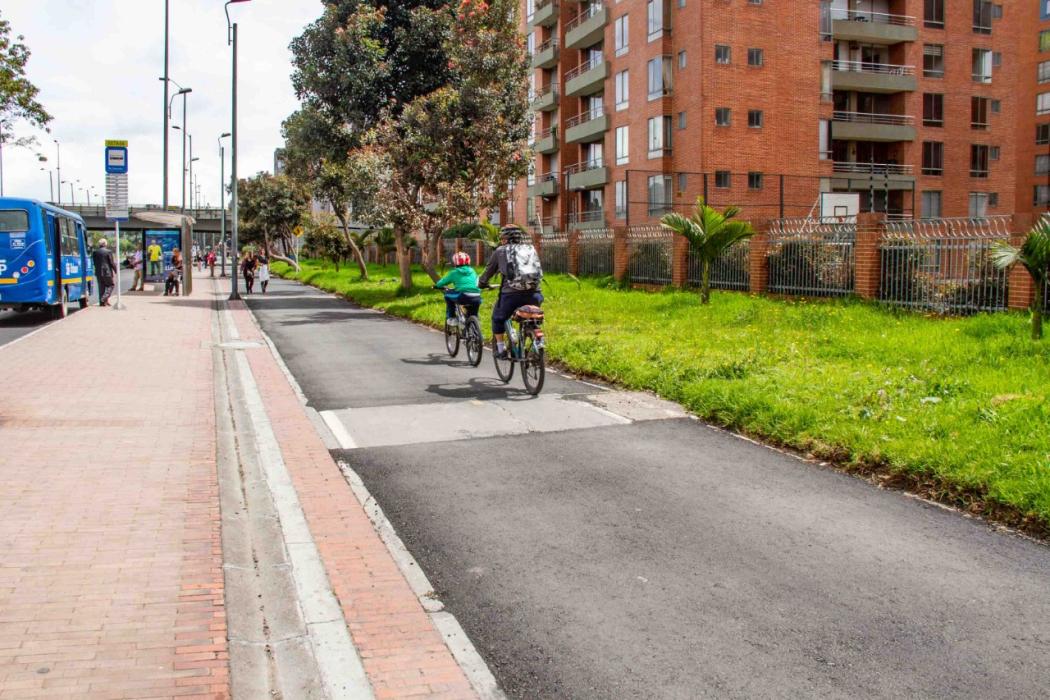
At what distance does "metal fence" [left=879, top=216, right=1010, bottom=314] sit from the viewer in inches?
606

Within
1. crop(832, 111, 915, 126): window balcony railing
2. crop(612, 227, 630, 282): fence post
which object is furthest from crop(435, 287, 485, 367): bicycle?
crop(832, 111, 915, 126): window balcony railing

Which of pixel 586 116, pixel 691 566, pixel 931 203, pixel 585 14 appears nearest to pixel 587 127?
pixel 586 116

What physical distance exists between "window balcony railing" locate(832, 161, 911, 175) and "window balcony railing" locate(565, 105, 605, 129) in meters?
11.7

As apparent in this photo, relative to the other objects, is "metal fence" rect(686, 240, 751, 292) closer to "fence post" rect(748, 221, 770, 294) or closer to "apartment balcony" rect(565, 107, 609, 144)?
"fence post" rect(748, 221, 770, 294)

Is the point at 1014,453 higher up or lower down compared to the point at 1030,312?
lower down

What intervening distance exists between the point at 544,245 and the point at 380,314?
980 cm

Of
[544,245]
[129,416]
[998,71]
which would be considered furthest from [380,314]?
[998,71]

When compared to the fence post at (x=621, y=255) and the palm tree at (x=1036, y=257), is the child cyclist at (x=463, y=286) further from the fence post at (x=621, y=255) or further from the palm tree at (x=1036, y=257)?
the fence post at (x=621, y=255)

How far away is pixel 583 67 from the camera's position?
51.2 meters

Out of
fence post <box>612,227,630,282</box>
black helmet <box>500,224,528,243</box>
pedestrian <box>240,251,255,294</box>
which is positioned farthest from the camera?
pedestrian <box>240,251,255,294</box>

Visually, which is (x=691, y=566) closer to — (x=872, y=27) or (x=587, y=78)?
(x=872, y=27)

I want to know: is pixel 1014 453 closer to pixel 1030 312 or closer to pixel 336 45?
pixel 1030 312

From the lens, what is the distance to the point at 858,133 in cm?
4488

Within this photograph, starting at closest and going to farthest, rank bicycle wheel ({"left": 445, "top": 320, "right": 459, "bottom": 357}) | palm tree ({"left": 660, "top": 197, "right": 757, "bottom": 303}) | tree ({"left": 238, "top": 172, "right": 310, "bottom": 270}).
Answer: bicycle wheel ({"left": 445, "top": 320, "right": 459, "bottom": 357}) < palm tree ({"left": 660, "top": 197, "right": 757, "bottom": 303}) < tree ({"left": 238, "top": 172, "right": 310, "bottom": 270})
